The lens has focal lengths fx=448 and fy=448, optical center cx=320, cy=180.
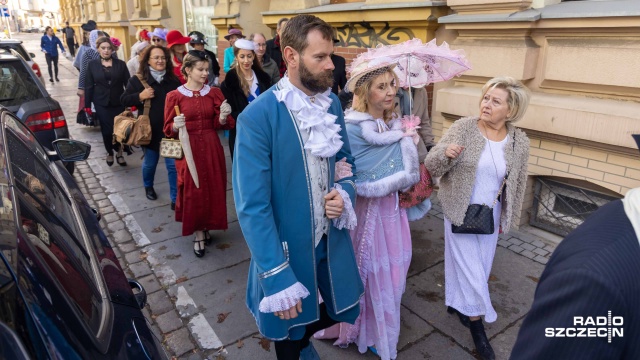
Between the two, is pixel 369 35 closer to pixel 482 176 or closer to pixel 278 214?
pixel 482 176

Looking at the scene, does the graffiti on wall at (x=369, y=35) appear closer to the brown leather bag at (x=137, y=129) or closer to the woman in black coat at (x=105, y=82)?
the brown leather bag at (x=137, y=129)

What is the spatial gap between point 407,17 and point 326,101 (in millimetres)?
3456

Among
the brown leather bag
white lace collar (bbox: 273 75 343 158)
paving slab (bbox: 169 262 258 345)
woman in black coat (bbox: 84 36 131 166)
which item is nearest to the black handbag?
white lace collar (bbox: 273 75 343 158)

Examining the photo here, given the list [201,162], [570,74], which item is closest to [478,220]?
[570,74]

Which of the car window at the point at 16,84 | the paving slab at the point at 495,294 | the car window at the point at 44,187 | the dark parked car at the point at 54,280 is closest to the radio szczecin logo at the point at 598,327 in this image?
the dark parked car at the point at 54,280

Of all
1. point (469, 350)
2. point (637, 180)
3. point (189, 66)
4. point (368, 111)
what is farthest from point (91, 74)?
point (637, 180)

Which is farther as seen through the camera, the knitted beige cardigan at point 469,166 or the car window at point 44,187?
the knitted beige cardigan at point 469,166

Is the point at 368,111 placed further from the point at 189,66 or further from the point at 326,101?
the point at 189,66

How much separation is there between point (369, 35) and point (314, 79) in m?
4.23

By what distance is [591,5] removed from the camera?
3.89 meters

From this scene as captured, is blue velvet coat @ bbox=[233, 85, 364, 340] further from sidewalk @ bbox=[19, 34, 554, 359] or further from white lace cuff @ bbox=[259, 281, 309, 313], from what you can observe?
sidewalk @ bbox=[19, 34, 554, 359]

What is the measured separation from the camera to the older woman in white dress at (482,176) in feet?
8.80

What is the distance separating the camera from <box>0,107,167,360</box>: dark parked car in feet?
3.81

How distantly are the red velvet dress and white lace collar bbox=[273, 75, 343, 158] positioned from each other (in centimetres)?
223
